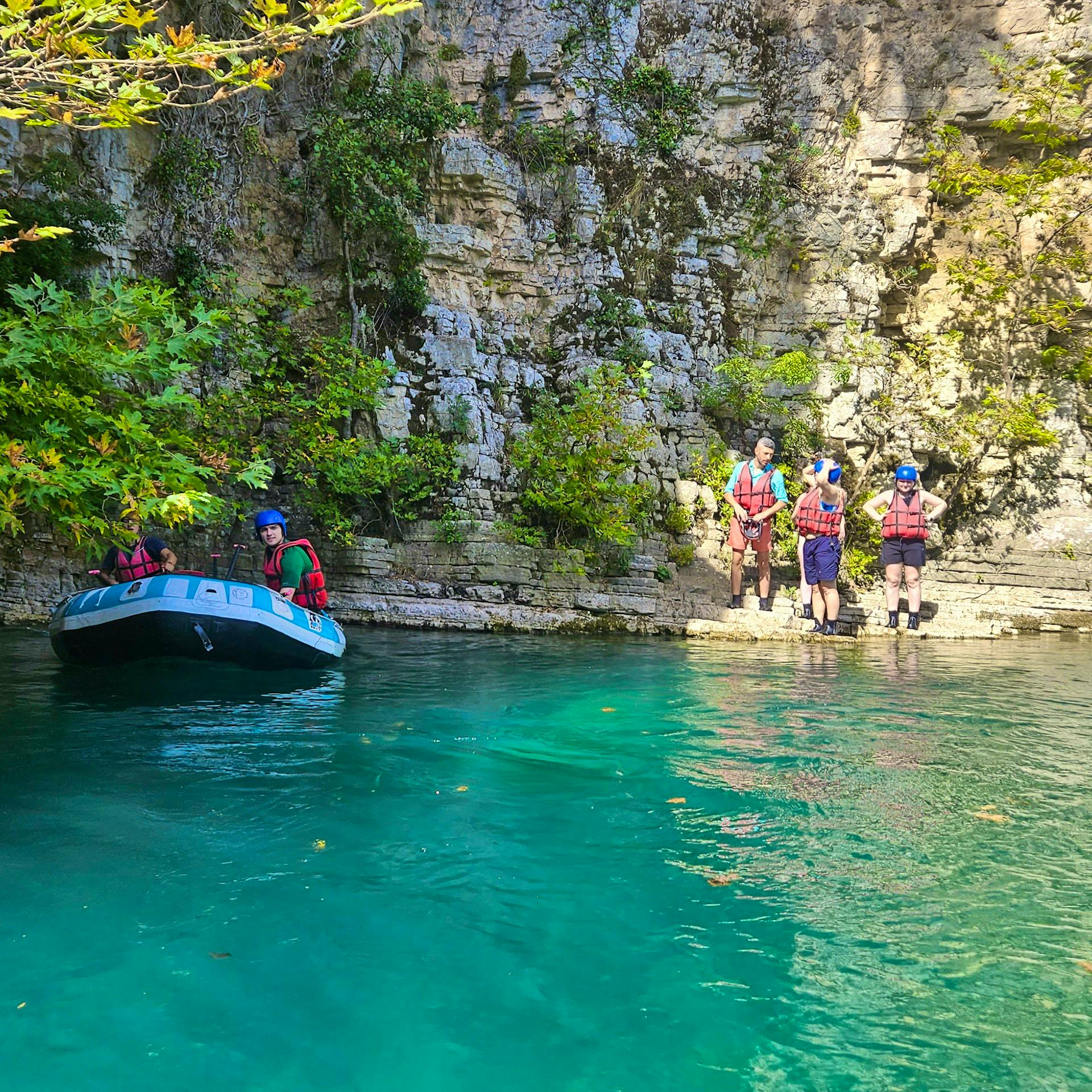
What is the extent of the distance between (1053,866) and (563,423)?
10.4m

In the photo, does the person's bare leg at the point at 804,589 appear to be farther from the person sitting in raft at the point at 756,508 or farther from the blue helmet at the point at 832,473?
the blue helmet at the point at 832,473

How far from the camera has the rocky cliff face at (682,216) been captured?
15.1 metres

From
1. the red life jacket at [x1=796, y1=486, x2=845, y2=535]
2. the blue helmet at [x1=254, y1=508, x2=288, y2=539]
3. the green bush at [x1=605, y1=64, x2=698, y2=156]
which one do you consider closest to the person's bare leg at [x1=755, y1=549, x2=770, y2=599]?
the red life jacket at [x1=796, y1=486, x2=845, y2=535]

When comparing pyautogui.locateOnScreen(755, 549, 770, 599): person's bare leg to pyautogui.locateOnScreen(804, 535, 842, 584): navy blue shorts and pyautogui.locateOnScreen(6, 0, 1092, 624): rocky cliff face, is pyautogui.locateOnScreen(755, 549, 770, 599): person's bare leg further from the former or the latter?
pyautogui.locateOnScreen(6, 0, 1092, 624): rocky cliff face

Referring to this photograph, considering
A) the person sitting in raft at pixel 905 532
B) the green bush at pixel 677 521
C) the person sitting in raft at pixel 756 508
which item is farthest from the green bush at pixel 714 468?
the person sitting in raft at pixel 905 532

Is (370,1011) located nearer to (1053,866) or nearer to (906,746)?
(1053,866)

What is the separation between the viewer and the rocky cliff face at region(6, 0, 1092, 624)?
49.4 ft

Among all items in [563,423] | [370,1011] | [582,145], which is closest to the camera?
[370,1011]

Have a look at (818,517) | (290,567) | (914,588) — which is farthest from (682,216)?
(290,567)

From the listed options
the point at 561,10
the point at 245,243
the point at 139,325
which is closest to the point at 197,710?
the point at 139,325

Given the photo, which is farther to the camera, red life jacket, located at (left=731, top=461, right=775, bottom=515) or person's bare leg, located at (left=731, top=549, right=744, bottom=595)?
person's bare leg, located at (left=731, top=549, right=744, bottom=595)

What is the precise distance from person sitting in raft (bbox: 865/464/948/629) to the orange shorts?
1307 millimetres

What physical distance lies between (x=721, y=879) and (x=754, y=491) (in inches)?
345

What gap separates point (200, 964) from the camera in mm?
3230
